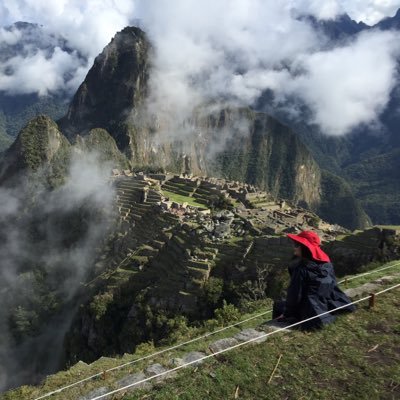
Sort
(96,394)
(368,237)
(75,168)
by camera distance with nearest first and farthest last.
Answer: (96,394) → (368,237) → (75,168)

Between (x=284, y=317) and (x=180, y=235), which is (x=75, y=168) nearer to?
(x=180, y=235)

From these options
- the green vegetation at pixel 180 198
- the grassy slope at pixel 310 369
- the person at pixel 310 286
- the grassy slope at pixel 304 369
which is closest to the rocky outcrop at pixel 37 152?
the green vegetation at pixel 180 198

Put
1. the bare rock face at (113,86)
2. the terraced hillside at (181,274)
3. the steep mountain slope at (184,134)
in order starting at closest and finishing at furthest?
the terraced hillside at (181,274) → the steep mountain slope at (184,134) → the bare rock face at (113,86)

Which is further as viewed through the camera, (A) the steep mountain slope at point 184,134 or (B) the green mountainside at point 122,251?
(A) the steep mountain slope at point 184,134

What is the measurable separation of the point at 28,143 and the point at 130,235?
57.5 metres

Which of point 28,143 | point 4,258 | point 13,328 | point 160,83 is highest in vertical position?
point 160,83

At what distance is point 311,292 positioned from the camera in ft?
21.3

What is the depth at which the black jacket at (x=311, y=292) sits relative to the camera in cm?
643

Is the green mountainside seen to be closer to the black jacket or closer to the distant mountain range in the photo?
the black jacket

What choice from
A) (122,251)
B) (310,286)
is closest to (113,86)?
(122,251)

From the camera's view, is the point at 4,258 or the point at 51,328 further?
the point at 4,258

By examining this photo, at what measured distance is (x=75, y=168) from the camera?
83250 millimetres

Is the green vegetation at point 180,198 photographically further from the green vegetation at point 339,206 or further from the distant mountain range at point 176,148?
the green vegetation at point 339,206

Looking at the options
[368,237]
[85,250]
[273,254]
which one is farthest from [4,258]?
[368,237]
